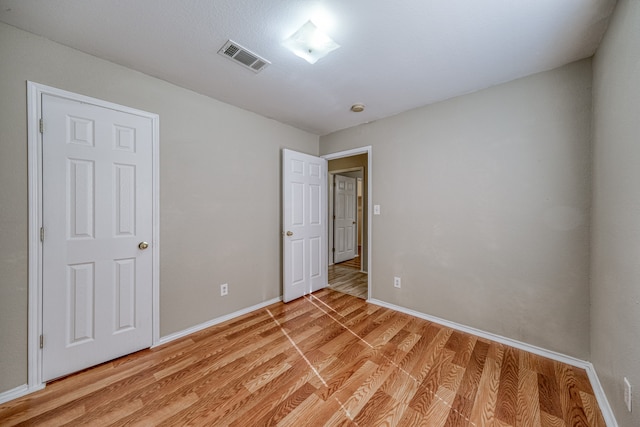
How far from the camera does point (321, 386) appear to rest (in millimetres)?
1624

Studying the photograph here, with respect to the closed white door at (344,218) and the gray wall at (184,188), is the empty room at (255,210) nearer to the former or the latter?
the gray wall at (184,188)

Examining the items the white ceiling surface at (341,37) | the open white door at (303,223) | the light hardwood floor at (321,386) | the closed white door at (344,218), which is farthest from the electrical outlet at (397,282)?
the closed white door at (344,218)

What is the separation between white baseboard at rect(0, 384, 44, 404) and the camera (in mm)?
1470

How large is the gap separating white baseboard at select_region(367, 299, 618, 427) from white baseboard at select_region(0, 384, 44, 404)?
3054 mm

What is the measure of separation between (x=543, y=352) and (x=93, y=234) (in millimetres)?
3740

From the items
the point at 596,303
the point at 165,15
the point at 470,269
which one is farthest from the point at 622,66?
the point at 165,15

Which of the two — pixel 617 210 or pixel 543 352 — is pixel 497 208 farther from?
pixel 543 352

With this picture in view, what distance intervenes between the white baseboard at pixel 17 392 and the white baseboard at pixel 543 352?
305 centimetres

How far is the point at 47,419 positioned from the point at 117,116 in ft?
6.74

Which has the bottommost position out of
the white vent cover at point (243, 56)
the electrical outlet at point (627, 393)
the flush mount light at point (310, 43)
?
the electrical outlet at point (627, 393)

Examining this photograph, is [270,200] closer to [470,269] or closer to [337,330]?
[337,330]

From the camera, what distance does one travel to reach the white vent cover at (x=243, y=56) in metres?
1.71

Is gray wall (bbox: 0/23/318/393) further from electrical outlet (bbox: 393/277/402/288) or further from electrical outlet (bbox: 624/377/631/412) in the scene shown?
electrical outlet (bbox: 624/377/631/412)

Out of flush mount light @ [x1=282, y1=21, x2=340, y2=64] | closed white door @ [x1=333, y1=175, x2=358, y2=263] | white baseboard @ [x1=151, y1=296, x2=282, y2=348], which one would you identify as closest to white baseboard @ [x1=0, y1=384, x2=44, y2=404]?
white baseboard @ [x1=151, y1=296, x2=282, y2=348]
